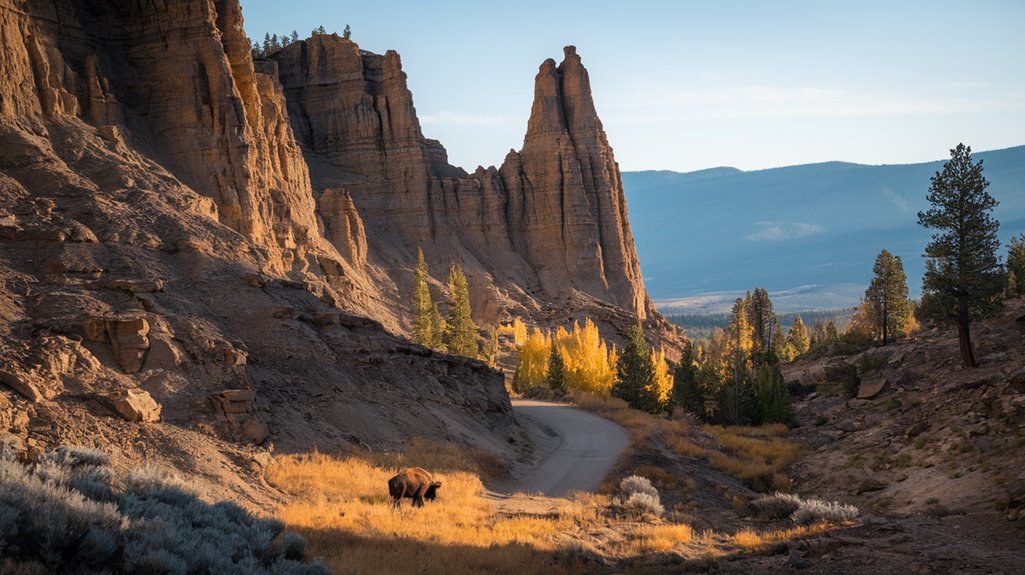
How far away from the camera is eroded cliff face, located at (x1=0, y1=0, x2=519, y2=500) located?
2103 centimetres

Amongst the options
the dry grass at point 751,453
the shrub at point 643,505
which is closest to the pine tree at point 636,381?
the dry grass at point 751,453

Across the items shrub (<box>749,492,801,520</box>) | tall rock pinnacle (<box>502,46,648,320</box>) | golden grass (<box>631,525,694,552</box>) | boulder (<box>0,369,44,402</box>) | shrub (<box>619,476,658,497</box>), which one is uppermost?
tall rock pinnacle (<box>502,46,648,320</box>)

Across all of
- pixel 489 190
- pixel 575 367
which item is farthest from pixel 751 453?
pixel 489 190

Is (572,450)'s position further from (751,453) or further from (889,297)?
(889,297)

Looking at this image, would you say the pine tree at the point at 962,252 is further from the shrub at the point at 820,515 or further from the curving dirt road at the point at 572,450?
the shrub at the point at 820,515

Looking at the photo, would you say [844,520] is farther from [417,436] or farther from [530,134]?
[530,134]

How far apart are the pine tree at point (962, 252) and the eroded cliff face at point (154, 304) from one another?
2472cm

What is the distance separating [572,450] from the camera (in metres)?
37.5

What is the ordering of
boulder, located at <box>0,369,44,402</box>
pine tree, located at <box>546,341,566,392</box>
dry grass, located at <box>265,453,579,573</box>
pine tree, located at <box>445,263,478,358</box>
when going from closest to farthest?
1. dry grass, located at <box>265,453,579,573</box>
2. boulder, located at <box>0,369,44,402</box>
3. pine tree, located at <box>546,341,566,392</box>
4. pine tree, located at <box>445,263,478,358</box>

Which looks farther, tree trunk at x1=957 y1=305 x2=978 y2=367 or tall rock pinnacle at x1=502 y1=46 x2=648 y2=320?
tall rock pinnacle at x1=502 y1=46 x2=648 y2=320

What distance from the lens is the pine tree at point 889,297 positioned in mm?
71250

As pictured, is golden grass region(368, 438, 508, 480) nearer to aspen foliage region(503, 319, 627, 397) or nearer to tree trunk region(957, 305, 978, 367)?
tree trunk region(957, 305, 978, 367)

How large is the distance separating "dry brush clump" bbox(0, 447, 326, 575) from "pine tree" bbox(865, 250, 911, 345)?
6851cm

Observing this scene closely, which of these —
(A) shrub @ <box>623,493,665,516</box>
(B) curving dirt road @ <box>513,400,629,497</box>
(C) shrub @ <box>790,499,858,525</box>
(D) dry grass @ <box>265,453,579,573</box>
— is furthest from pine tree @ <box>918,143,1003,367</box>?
(D) dry grass @ <box>265,453,579,573</box>
